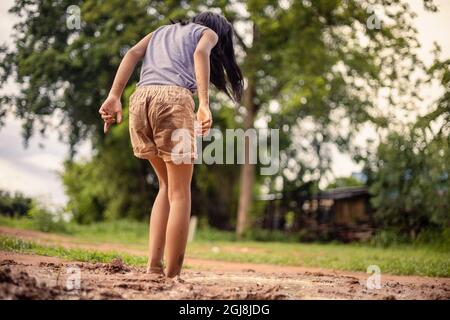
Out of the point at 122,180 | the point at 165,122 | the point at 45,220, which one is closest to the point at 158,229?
the point at 165,122

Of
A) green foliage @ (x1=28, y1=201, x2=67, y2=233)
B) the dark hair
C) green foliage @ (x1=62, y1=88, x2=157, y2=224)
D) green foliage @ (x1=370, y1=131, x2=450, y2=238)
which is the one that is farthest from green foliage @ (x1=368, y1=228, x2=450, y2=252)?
green foliage @ (x1=62, y1=88, x2=157, y2=224)

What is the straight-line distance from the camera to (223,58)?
348 centimetres

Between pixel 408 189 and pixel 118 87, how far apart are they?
10.7m

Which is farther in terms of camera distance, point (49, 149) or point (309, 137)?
point (309, 137)

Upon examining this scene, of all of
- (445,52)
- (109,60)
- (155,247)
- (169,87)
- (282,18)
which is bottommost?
(155,247)

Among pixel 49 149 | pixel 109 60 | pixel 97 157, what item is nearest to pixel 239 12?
pixel 109 60

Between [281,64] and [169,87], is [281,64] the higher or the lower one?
the higher one

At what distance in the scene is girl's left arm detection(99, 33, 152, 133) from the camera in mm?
3141

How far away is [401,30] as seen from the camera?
36.7ft

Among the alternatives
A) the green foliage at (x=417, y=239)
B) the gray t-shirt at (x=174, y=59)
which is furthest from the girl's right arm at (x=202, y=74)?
the green foliage at (x=417, y=239)

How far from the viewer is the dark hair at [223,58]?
3381mm

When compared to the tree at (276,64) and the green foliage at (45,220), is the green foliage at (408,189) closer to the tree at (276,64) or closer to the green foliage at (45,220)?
the tree at (276,64)
